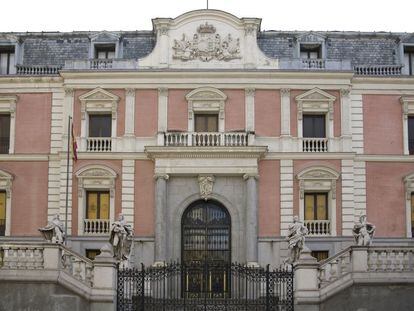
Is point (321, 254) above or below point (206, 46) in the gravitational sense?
below

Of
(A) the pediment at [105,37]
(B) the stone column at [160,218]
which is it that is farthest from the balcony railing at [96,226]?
(A) the pediment at [105,37]

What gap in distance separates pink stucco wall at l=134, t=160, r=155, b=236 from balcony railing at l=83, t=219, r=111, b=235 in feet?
4.40

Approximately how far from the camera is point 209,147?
39812mm

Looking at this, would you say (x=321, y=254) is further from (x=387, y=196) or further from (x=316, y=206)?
(x=387, y=196)

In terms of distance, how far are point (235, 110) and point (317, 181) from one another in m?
5.06

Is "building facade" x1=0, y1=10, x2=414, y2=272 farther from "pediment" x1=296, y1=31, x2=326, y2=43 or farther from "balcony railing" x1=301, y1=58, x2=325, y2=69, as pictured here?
"pediment" x1=296, y1=31, x2=326, y2=43

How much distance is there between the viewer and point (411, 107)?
41.8 meters

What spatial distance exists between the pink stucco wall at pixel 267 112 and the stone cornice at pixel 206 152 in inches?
58.7

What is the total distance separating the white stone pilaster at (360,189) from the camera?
1596 inches

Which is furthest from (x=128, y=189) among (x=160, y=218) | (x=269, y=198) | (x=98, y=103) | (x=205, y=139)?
(x=269, y=198)

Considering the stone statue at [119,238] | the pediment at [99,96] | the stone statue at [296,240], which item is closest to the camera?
the stone statue at [119,238]

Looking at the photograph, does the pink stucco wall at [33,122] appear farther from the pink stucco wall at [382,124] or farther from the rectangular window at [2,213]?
the pink stucco wall at [382,124]

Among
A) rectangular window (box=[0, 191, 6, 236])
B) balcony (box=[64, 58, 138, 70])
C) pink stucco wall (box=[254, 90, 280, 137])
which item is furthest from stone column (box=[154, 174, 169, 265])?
rectangular window (box=[0, 191, 6, 236])

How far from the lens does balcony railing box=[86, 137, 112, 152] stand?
41094mm
